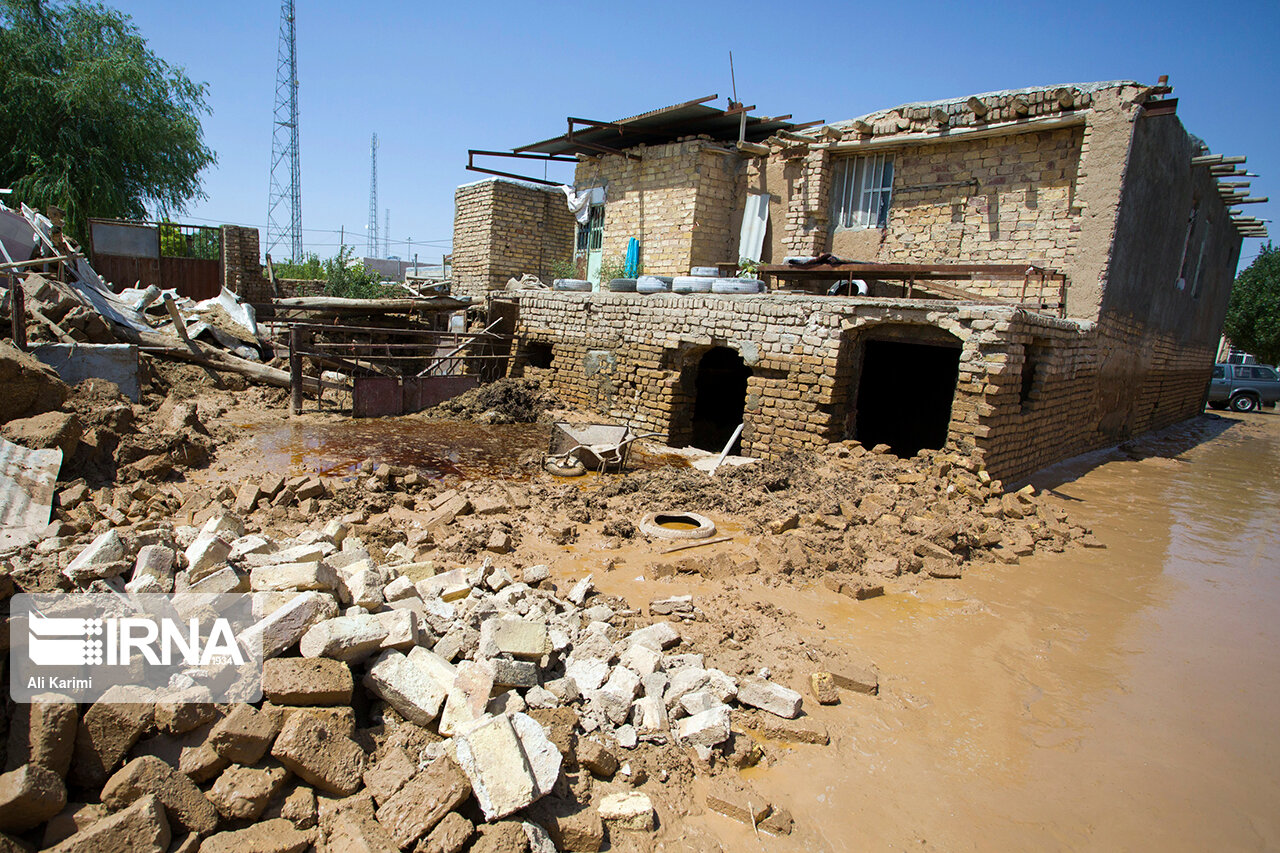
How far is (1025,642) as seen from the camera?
4934mm

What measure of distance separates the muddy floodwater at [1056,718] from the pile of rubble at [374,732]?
468 mm

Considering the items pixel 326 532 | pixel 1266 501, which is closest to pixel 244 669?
pixel 326 532

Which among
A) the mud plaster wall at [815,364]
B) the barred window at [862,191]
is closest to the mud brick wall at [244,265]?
the mud plaster wall at [815,364]

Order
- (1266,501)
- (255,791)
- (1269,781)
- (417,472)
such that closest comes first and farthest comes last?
(255,791)
(1269,781)
(417,472)
(1266,501)

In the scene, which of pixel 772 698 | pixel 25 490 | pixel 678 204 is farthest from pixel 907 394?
pixel 25 490

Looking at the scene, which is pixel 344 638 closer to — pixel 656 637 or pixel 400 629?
pixel 400 629

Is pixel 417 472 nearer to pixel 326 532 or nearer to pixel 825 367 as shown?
pixel 326 532

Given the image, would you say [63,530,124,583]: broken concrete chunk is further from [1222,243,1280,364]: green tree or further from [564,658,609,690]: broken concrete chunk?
[1222,243,1280,364]: green tree

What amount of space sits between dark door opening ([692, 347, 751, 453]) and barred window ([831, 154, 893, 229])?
3497 mm

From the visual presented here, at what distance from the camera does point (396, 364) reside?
1491 centimetres

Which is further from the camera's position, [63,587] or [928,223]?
[928,223]

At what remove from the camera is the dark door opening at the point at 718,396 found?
12.8m

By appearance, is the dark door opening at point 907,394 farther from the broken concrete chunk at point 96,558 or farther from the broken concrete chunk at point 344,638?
the broken concrete chunk at point 96,558

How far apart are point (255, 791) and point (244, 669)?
1.87 feet
